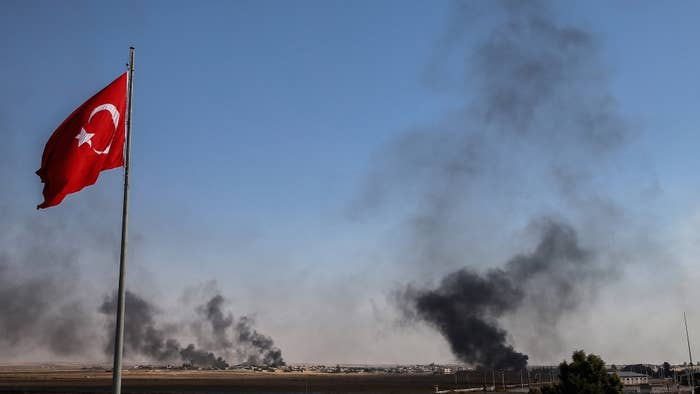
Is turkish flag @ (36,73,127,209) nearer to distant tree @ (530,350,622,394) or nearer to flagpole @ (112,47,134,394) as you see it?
flagpole @ (112,47,134,394)

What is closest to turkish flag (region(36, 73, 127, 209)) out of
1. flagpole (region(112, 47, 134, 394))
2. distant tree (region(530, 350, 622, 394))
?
flagpole (region(112, 47, 134, 394))

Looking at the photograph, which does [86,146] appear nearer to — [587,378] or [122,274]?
[122,274]

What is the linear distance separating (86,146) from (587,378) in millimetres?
33652

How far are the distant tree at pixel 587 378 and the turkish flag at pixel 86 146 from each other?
3208 centimetres

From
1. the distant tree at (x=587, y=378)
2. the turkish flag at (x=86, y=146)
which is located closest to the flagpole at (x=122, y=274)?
the turkish flag at (x=86, y=146)

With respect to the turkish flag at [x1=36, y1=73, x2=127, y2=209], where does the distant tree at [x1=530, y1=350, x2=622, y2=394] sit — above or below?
below

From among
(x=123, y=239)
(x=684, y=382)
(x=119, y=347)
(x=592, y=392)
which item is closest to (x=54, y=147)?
(x=123, y=239)

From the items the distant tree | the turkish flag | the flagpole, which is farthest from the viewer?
the distant tree

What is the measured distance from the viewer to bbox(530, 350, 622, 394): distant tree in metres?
40.5

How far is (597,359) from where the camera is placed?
41312 millimetres

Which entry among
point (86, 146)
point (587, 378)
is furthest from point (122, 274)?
point (587, 378)

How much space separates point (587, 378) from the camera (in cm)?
4097

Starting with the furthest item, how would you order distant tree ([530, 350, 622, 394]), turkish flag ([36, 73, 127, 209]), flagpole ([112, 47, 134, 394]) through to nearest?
distant tree ([530, 350, 622, 394]), turkish flag ([36, 73, 127, 209]), flagpole ([112, 47, 134, 394])

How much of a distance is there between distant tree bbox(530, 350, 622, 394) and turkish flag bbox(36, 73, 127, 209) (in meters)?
32.1
